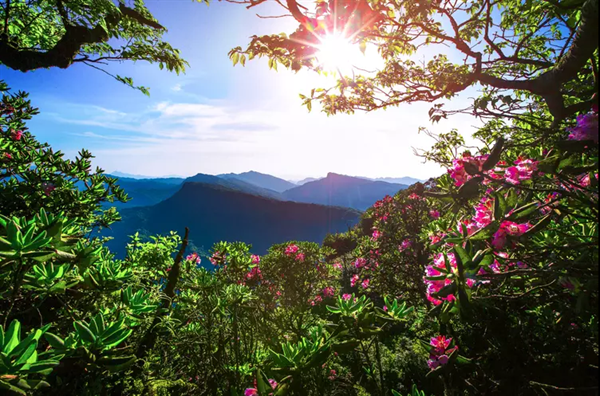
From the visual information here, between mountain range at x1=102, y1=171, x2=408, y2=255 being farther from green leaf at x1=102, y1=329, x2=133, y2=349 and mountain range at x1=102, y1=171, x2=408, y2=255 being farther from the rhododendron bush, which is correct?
green leaf at x1=102, y1=329, x2=133, y2=349

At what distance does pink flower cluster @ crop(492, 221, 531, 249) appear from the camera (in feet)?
3.70

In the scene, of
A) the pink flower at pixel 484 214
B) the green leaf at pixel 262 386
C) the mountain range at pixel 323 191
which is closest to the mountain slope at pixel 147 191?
the mountain range at pixel 323 191

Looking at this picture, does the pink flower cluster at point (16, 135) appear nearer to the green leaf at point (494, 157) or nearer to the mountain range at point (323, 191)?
the green leaf at point (494, 157)

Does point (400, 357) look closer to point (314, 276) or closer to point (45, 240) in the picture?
point (314, 276)

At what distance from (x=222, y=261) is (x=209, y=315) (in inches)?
60.6

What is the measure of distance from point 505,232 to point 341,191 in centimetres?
14462

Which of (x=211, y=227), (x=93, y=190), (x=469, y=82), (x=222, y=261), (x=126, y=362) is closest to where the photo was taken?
(x=126, y=362)

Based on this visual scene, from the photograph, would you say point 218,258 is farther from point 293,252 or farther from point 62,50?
point 62,50

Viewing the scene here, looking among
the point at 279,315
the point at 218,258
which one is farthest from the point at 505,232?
the point at 279,315

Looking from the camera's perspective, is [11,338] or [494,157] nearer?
[11,338]

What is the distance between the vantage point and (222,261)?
3.59 meters

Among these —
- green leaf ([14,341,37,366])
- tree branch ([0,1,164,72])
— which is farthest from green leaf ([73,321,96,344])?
tree branch ([0,1,164,72])

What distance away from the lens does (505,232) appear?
3.77ft

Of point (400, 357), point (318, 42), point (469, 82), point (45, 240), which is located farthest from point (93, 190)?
point (400, 357)
